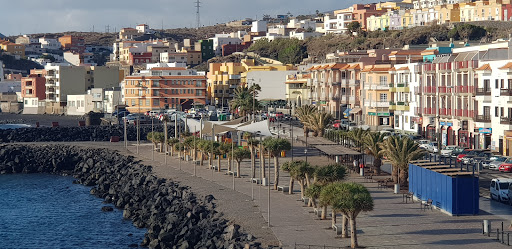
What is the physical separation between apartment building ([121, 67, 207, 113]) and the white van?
289 feet

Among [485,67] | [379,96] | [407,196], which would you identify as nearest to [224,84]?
[379,96]

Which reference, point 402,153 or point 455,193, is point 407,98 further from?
point 455,193

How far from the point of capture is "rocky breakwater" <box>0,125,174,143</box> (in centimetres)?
10138

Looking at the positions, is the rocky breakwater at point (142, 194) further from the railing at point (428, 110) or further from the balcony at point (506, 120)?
the railing at point (428, 110)

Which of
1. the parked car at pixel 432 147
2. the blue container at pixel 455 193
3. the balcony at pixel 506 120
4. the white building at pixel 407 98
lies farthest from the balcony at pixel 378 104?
the blue container at pixel 455 193

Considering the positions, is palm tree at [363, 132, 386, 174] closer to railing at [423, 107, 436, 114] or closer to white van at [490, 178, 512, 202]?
white van at [490, 178, 512, 202]

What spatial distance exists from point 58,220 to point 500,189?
28251 mm

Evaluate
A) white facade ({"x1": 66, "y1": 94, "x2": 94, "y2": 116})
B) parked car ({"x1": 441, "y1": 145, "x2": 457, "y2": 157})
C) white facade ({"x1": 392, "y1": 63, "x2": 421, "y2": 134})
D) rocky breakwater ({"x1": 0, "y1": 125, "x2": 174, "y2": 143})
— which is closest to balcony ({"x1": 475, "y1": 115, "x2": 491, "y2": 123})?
parked car ({"x1": 441, "y1": 145, "x2": 457, "y2": 157})

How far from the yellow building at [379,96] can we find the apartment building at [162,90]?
4587 centimetres

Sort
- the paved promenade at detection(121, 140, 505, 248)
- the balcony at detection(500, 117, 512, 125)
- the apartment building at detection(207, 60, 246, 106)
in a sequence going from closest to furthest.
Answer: the paved promenade at detection(121, 140, 505, 248)
the balcony at detection(500, 117, 512, 125)
the apartment building at detection(207, 60, 246, 106)

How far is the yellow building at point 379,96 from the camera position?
83.6 m

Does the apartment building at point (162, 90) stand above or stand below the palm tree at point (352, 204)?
above

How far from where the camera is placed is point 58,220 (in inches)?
2180

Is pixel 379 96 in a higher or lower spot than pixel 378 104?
higher
